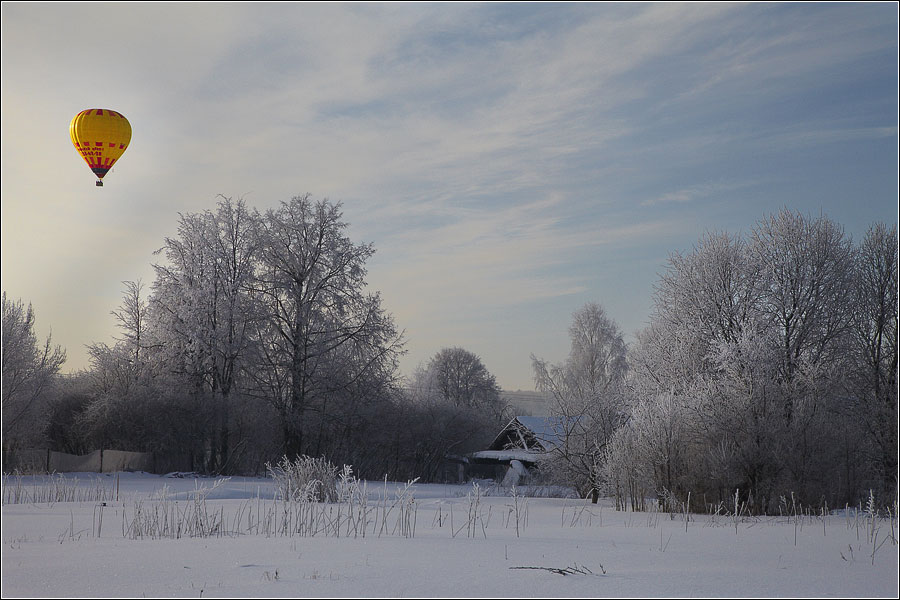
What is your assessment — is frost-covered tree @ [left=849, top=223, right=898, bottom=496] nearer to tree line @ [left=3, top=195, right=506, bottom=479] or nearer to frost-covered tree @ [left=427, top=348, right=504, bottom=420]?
tree line @ [left=3, top=195, right=506, bottom=479]

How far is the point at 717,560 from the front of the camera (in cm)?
720

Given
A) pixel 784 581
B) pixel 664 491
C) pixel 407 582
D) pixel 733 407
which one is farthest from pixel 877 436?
pixel 407 582

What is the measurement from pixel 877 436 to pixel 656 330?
29.5 feet

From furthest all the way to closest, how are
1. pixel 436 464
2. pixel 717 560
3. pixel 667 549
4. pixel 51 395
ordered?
pixel 436 464, pixel 51 395, pixel 667 549, pixel 717 560

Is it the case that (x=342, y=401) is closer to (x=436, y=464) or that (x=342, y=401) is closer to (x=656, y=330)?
(x=436, y=464)

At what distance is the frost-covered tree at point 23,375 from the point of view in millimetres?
17328

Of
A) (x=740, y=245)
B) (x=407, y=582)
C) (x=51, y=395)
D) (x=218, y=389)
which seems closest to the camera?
(x=407, y=582)

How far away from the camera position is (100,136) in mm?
19766

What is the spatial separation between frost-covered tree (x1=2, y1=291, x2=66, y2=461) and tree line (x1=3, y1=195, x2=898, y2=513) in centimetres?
9

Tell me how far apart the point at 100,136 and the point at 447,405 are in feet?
71.9

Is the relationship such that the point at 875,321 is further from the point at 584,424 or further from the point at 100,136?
the point at 100,136

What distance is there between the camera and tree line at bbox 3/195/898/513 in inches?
718

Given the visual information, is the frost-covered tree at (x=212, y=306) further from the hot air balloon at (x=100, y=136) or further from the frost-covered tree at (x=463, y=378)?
the frost-covered tree at (x=463, y=378)

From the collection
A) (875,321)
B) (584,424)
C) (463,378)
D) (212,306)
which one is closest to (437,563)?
(584,424)
